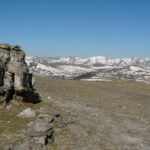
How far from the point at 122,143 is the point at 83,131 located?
3.84 meters

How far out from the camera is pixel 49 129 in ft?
92.7

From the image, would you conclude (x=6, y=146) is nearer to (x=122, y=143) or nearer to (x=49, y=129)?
(x=49, y=129)

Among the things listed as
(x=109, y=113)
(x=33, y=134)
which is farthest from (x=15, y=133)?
(x=109, y=113)

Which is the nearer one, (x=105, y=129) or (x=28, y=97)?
(x=105, y=129)

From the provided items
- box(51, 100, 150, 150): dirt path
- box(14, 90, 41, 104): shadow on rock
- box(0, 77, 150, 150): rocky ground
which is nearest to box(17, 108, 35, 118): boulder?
box(0, 77, 150, 150): rocky ground

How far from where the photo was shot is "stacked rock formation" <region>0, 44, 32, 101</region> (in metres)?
38.8

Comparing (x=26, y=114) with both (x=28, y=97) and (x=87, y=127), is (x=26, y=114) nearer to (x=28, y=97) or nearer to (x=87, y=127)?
(x=87, y=127)

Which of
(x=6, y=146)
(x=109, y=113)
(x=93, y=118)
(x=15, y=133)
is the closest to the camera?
(x=6, y=146)

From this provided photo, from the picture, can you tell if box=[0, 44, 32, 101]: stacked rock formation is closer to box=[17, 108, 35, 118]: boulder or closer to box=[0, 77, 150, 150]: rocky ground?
box=[0, 77, 150, 150]: rocky ground

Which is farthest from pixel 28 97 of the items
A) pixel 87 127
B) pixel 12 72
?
pixel 87 127

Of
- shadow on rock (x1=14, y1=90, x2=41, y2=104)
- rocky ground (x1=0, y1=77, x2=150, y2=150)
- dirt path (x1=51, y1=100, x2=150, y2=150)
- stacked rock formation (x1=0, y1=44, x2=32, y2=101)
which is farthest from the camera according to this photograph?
shadow on rock (x1=14, y1=90, x2=41, y2=104)

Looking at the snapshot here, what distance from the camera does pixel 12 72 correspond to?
40.3 m

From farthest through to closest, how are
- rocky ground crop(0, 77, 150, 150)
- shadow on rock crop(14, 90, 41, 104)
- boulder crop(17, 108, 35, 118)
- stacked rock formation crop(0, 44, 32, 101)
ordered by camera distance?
shadow on rock crop(14, 90, 41, 104)
stacked rock formation crop(0, 44, 32, 101)
boulder crop(17, 108, 35, 118)
rocky ground crop(0, 77, 150, 150)

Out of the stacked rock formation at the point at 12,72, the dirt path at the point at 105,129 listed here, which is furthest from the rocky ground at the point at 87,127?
the stacked rock formation at the point at 12,72
